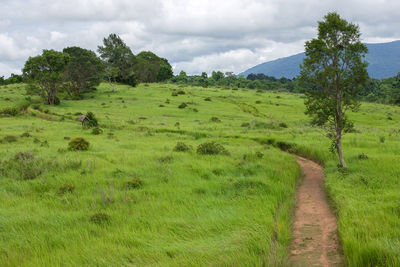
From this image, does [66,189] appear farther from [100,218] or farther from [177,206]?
[177,206]

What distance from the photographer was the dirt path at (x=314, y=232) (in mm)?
7887

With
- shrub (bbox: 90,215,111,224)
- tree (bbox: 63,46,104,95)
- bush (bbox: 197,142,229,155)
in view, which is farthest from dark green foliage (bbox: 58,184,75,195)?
tree (bbox: 63,46,104,95)

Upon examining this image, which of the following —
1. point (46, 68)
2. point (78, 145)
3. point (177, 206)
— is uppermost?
point (46, 68)

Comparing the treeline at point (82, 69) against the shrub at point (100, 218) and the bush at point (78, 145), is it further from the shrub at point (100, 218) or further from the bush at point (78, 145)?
the shrub at point (100, 218)

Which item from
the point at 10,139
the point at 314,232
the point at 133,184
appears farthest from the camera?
the point at 10,139

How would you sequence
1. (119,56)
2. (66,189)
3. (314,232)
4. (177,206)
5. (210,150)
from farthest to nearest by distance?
(119,56) → (210,150) → (66,189) → (177,206) → (314,232)

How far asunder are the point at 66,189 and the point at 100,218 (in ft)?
11.6

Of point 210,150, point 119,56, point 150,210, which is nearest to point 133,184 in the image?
point 150,210

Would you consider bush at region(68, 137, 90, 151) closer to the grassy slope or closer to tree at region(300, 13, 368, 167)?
the grassy slope

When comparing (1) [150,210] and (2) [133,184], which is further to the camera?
(2) [133,184]

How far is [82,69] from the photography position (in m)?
64.4

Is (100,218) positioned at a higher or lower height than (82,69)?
lower

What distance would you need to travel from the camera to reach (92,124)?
35.2 meters

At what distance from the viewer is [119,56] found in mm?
96250
